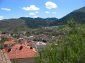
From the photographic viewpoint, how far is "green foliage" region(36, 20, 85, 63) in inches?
771

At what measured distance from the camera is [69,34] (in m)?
22.1

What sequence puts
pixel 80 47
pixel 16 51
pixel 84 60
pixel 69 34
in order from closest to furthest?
pixel 84 60 → pixel 80 47 → pixel 69 34 → pixel 16 51

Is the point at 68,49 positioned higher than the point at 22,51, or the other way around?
the point at 68,49

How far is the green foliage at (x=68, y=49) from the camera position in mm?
19578

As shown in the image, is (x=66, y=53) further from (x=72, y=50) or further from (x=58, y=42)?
(x=58, y=42)

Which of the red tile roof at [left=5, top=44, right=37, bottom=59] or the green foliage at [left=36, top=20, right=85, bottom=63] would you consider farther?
the red tile roof at [left=5, top=44, right=37, bottom=59]

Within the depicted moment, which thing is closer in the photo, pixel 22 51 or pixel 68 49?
pixel 68 49

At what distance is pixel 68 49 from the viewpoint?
20.1m

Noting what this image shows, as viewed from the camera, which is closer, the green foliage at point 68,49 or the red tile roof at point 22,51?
the green foliage at point 68,49

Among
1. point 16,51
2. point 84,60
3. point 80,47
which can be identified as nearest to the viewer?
point 84,60

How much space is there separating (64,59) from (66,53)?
46 centimetres

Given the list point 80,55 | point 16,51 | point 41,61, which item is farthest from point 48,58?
point 16,51

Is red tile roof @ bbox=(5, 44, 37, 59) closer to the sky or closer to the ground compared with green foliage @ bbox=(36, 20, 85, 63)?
closer to the ground

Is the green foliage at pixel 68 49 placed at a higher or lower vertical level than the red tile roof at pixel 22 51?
higher
